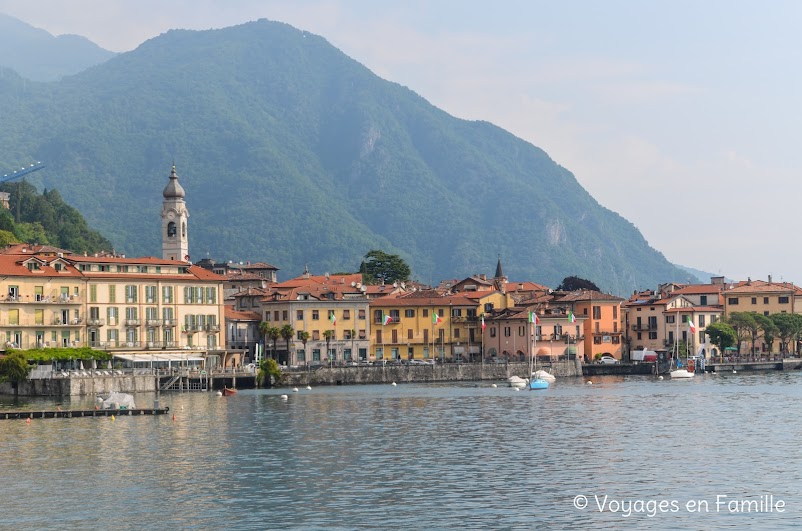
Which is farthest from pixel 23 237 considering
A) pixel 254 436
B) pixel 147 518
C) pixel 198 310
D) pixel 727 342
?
→ pixel 147 518

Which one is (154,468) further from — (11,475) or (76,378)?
(76,378)

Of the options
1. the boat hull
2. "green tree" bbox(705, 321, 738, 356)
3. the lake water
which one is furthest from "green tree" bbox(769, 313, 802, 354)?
the lake water

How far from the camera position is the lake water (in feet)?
145

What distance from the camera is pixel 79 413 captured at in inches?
3314

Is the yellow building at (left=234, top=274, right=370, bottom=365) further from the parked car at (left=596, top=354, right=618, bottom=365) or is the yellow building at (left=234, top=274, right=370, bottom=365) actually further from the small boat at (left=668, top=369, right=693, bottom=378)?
the small boat at (left=668, top=369, right=693, bottom=378)

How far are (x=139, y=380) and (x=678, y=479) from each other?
66347 millimetres

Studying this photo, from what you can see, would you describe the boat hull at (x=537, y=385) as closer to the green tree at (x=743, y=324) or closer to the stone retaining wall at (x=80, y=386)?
the stone retaining wall at (x=80, y=386)

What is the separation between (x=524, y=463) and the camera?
56969 millimetres

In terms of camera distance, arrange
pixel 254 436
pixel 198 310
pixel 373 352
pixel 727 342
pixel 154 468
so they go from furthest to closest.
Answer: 1. pixel 727 342
2. pixel 373 352
3. pixel 198 310
4. pixel 254 436
5. pixel 154 468

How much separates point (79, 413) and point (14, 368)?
22.4 metres

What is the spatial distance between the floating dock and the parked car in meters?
69.5

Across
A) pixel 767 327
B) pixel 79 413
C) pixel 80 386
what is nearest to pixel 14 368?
pixel 80 386

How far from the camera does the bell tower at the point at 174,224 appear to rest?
157 m

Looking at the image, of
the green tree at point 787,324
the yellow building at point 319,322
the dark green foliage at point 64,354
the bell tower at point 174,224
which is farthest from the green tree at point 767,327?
the dark green foliage at point 64,354
